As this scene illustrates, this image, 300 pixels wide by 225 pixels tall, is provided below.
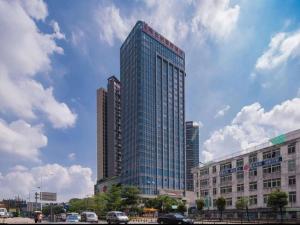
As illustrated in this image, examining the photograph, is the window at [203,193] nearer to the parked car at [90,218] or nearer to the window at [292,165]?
the window at [292,165]

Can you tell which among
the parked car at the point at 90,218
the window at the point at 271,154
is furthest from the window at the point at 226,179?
the parked car at the point at 90,218

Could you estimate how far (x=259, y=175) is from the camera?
290 feet

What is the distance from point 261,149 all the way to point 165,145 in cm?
10789

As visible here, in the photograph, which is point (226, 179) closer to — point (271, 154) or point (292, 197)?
point (271, 154)

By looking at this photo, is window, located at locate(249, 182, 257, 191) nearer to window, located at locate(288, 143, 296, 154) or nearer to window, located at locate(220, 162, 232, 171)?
window, located at locate(220, 162, 232, 171)

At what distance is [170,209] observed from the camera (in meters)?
107

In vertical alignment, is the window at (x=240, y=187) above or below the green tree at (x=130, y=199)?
above

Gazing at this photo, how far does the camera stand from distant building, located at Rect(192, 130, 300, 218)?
77.8 metres

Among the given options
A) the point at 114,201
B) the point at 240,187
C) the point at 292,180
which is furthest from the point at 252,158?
the point at 114,201

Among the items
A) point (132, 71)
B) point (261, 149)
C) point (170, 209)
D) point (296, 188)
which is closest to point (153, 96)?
point (132, 71)

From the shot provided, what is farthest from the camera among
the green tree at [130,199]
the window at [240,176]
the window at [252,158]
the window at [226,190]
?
the green tree at [130,199]

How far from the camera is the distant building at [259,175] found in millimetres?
77812

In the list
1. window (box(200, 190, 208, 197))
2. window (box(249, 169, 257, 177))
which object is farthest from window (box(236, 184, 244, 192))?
window (box(200, 190, 208, 197))

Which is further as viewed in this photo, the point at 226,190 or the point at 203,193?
the point at 203,193
